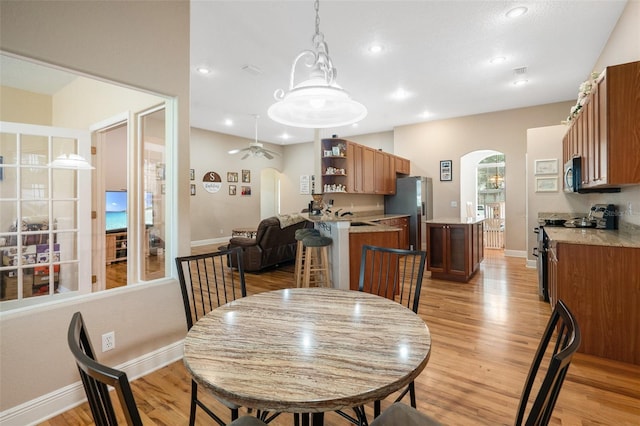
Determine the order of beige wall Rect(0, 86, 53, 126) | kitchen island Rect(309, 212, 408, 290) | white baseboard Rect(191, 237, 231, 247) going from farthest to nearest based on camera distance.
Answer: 1. white baseboard Rect(191, 237, 231, 247)
2. kitchen island Rect(309, 212, 408, 290)
3. beige wall Rect(0, 86, 53, 126)

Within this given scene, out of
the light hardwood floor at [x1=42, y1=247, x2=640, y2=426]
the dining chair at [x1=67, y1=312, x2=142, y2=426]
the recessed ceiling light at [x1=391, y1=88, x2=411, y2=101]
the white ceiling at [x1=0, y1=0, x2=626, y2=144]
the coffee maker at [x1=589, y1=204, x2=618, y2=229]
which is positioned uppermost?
the recessed ceiling light at [x1=391, y1=88, x2=411, y2=101]

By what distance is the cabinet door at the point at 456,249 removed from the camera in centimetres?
436

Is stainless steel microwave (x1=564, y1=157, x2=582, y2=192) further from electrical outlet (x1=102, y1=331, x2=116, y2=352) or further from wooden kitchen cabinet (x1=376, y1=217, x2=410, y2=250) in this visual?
electrical outlet (x1=102, y1=331, x2=116, y2=352)

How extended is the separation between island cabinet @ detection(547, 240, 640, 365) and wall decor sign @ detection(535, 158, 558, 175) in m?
3.04

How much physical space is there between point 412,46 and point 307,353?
377cm

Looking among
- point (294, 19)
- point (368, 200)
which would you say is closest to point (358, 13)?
point (294, 19)

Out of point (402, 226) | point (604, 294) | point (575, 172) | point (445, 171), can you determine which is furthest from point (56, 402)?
point (445, 171)

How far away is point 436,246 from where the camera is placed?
180 inches

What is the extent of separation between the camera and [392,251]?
1855 mm

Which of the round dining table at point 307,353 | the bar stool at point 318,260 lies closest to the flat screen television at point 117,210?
the bar stool at point 318,260

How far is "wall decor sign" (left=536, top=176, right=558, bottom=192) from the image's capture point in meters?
4.77

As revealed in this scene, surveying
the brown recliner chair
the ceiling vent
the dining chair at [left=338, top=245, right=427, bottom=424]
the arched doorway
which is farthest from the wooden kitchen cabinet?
the ceiling vent

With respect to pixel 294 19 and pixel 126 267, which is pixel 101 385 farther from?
pixel 294 19

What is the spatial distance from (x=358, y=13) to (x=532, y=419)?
132 inches
